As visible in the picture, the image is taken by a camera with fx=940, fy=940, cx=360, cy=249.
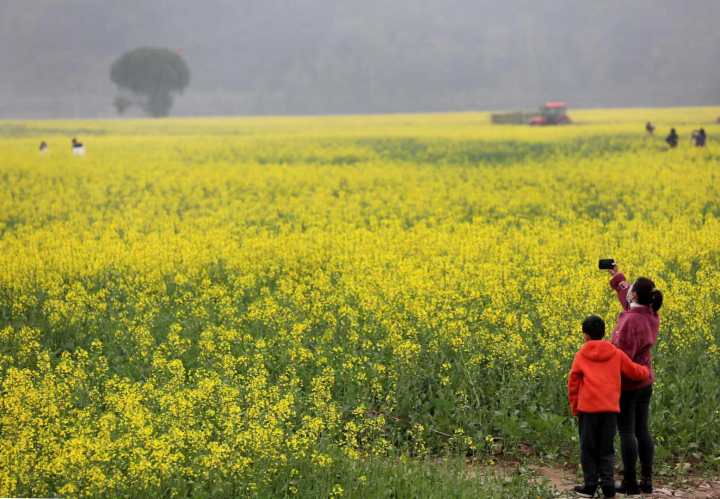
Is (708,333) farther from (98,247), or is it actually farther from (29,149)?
(29,149)

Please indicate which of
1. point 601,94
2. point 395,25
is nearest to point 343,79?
point 395,25

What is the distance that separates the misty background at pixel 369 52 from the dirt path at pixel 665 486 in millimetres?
118488

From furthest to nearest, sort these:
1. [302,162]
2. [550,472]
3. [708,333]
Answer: [302,162] → [708,333] → [550,472]

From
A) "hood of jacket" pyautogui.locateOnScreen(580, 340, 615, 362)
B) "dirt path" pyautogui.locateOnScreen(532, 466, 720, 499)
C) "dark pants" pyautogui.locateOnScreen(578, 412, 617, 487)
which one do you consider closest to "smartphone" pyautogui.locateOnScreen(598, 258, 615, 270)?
"hood of jacket" pyautogui.locateOnScreen(580, 340, 615, 362)

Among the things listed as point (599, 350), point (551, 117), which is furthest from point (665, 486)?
point (551, 117)

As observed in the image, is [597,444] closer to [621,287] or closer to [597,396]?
[597,396]

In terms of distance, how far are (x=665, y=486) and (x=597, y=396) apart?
1.30 m

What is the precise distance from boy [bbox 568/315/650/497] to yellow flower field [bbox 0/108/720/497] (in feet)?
3.33

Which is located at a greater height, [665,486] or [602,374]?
[602,374]

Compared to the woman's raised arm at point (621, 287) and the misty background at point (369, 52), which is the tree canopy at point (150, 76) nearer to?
the misty background at point (369, 52)

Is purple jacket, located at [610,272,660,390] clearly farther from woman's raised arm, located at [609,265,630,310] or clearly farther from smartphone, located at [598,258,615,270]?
smartphone, located at [598,258,615,270]

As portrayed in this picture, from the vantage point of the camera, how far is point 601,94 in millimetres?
140625

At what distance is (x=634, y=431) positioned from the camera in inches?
291

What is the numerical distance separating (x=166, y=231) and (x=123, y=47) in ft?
571
